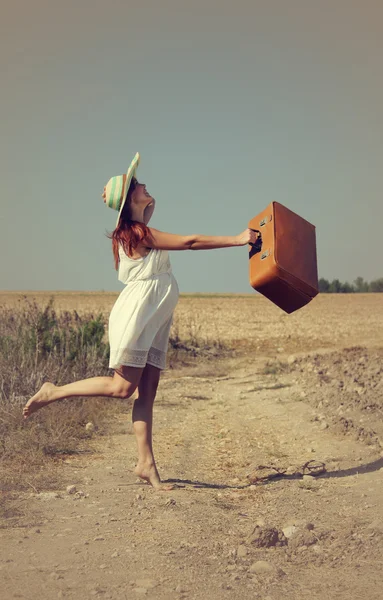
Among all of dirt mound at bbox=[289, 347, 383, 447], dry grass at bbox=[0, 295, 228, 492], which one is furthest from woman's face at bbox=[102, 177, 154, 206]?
dirt mound at bbox=[289, 347, 383, 447]

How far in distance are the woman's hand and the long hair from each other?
0.58 meters

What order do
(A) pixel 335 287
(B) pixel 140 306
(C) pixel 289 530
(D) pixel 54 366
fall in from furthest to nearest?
1. (A) pixel 335 287
2. (D) pixel 54 366
3. (B) pixel 140 306
4. (C) pixel 289 530

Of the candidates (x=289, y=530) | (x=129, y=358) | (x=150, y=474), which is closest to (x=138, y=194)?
(x=129, y=358)

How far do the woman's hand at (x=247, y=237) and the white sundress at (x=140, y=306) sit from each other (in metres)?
0.49

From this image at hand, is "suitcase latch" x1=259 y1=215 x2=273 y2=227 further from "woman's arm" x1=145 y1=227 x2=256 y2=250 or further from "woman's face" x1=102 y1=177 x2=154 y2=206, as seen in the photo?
"woman's face" x1=102 y1=177 x2=154 y2=206

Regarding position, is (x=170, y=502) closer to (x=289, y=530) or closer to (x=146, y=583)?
(x=289, y=530)

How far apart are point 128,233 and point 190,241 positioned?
0.41 metres

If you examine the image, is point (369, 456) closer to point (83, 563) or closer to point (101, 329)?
Answer: point (83, 563)

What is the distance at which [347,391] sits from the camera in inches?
350

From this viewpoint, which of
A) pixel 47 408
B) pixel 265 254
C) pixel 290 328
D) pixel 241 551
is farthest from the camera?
pixel 290 328

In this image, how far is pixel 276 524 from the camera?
4.14m

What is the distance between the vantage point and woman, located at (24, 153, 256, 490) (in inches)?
180

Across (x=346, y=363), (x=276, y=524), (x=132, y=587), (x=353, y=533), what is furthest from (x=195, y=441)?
(x=346, y=363)

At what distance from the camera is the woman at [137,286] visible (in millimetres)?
4574
